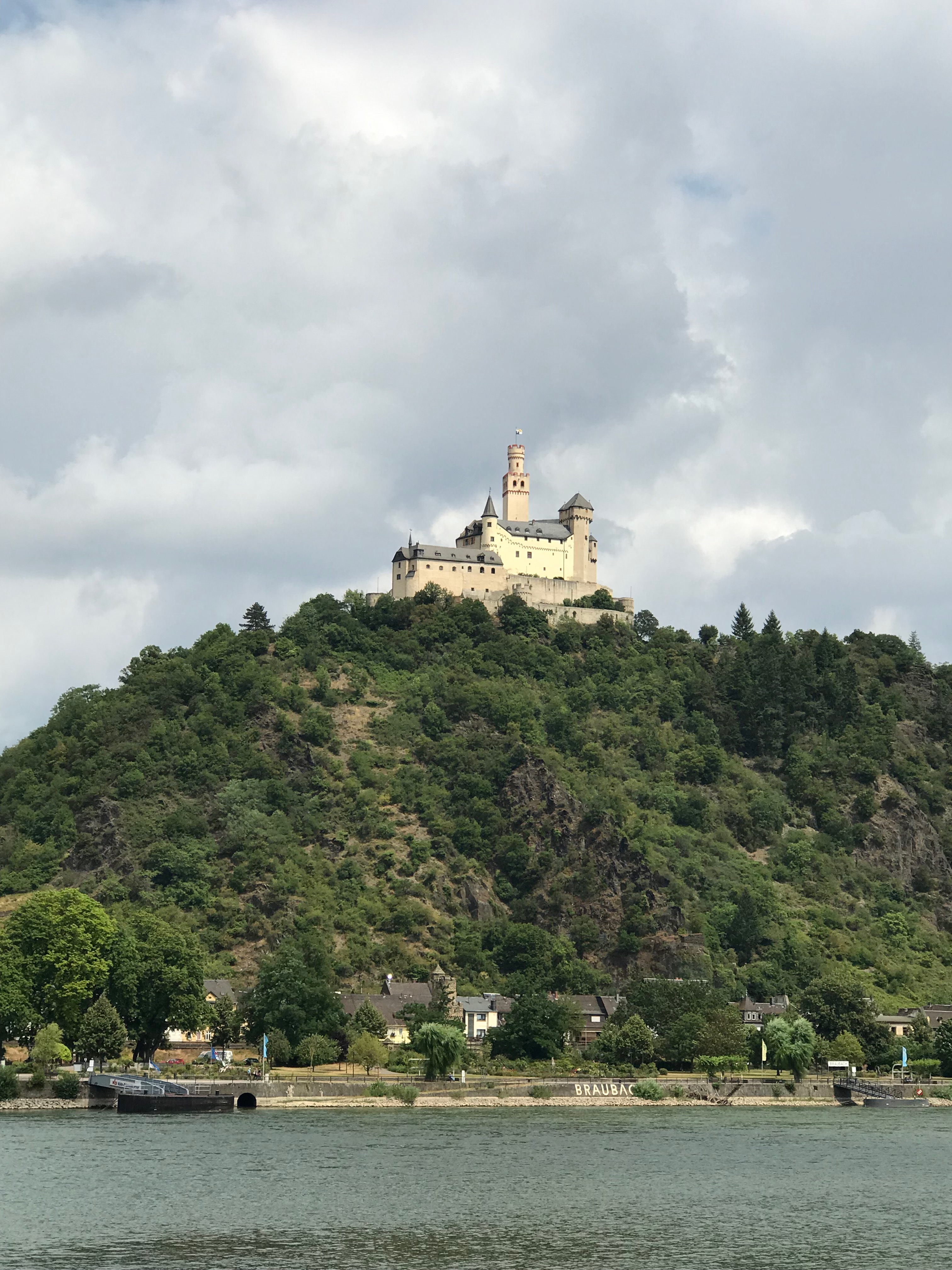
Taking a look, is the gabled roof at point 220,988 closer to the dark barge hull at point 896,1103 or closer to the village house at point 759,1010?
the village house at point 759,1010

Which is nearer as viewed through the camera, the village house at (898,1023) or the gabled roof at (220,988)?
the gabled roof at (220,988)

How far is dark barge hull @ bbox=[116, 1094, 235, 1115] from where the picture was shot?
320 ft

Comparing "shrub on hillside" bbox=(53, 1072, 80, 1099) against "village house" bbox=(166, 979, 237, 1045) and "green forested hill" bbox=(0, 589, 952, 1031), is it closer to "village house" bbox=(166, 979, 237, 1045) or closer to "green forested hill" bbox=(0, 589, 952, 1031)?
"village house" bbox=(166, 979, 237, 1045)

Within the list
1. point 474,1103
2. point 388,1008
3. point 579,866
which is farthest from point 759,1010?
point 474,1103

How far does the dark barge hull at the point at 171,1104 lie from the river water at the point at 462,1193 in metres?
1.39

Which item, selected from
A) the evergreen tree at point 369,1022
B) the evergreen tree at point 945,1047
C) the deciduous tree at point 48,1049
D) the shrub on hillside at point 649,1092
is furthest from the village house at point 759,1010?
the deciduous tree at point 48,1049

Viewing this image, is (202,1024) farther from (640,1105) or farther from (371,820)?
(371,820)

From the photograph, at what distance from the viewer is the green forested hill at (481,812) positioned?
152m

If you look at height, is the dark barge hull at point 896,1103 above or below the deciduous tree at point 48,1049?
below

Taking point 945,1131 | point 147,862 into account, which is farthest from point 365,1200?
point 147,862

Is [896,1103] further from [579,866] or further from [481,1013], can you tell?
[579,866]

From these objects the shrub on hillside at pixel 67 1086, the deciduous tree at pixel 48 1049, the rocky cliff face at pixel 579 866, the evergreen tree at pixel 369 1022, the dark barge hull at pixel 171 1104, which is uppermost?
the rocky cliff face at pixel 579 866

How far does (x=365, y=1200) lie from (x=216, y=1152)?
1424 centimetres

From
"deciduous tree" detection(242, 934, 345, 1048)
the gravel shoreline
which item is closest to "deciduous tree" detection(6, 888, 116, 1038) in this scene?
the gravel shoreline
